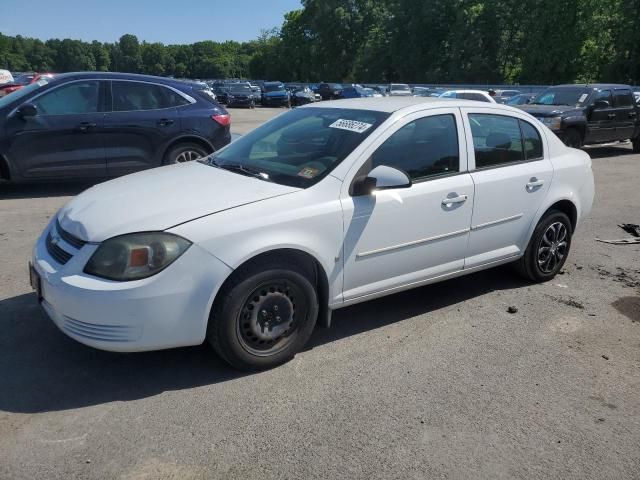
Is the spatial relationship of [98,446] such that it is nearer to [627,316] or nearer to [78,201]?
[78,201]

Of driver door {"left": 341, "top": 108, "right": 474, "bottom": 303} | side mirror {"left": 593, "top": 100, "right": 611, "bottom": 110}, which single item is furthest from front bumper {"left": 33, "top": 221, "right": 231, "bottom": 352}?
side mirror {"left": 593, "top": 100, "right": 611, "bottom": 110}

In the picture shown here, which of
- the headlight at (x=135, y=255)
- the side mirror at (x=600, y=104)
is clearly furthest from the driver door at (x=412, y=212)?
the side mirror at (x=600, y=104)

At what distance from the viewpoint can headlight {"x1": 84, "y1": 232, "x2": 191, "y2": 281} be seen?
303 cm

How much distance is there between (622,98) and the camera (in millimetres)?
14438

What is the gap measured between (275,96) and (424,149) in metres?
38.6

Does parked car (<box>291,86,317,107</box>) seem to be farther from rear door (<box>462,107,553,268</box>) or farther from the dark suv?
rear door (<box>462,107,553,268</box>)

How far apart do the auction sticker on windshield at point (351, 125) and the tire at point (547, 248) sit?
6.21 ft

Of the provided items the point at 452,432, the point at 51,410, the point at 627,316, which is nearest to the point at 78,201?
the point at 51,410

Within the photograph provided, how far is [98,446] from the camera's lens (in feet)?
8.93

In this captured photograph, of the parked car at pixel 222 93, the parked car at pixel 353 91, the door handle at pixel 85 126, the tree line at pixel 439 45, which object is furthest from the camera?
the tree line at pixel 439 45

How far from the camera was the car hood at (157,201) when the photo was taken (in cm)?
316

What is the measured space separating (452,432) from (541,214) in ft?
8.27

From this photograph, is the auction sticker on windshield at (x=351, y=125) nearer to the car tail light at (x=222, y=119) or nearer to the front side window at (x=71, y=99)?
the car tail light at (x=222, y=119)

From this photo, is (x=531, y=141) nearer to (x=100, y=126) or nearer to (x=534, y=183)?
(x=534, y=183)
